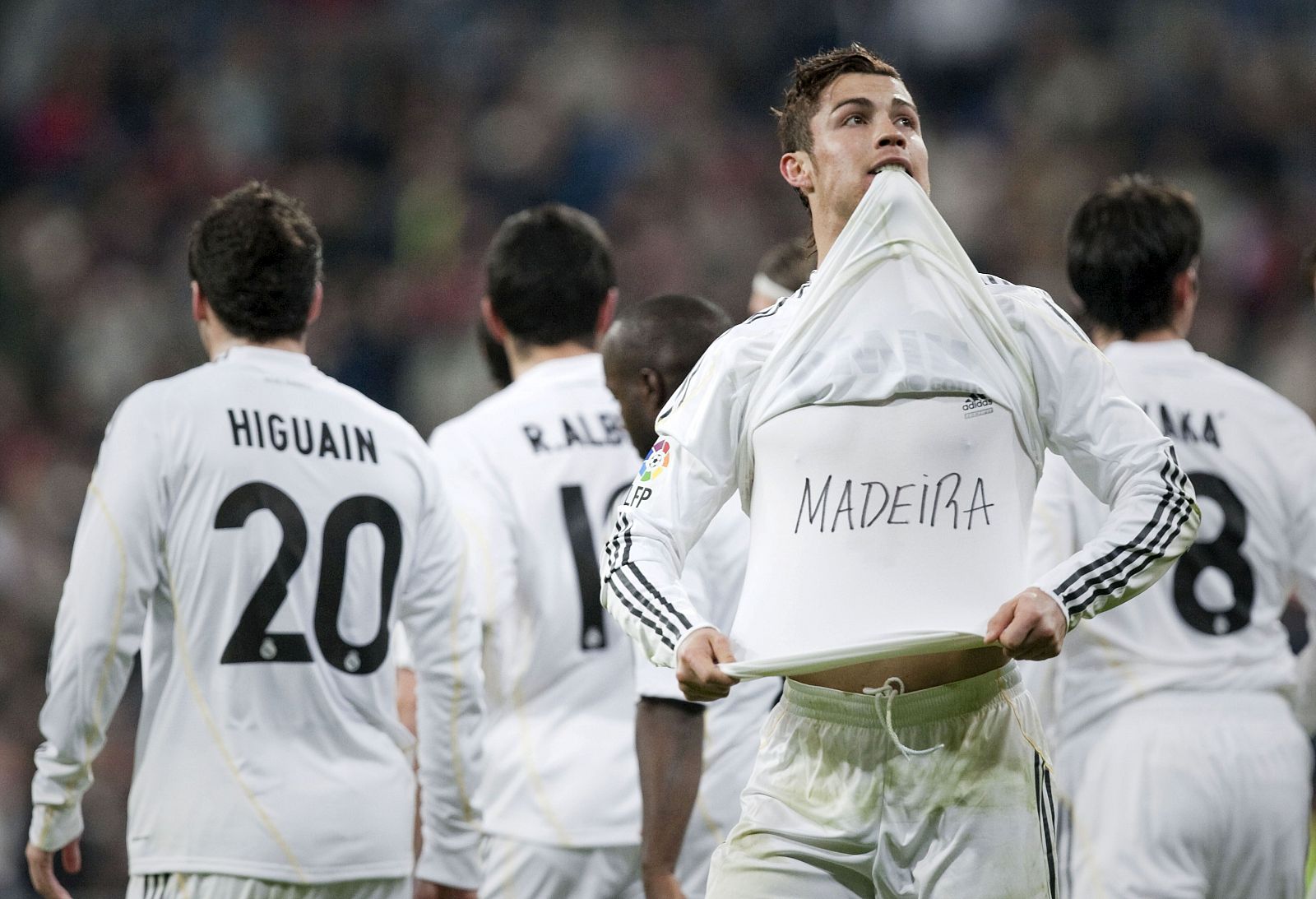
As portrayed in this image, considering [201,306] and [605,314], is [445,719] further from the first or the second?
[605,314]

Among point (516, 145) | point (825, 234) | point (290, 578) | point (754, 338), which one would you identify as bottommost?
point (290, 578)

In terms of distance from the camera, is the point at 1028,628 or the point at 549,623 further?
the point at 549,623

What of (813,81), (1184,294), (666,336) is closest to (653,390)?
(666,336)

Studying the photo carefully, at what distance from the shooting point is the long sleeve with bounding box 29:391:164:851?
4.15m

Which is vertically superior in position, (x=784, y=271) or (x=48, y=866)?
(x=784, y=271)

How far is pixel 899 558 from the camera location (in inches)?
128

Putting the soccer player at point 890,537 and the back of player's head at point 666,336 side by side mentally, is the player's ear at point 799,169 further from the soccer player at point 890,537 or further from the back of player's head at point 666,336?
the back of player's head at point 666,336

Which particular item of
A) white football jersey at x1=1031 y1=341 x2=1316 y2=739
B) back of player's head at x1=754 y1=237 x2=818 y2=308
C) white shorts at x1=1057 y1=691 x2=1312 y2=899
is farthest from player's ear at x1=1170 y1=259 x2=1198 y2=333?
back of player's head at x1=754 y1=237 x2=818 y2=308

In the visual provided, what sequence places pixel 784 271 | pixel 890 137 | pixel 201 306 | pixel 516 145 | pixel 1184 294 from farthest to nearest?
1. pixel 516 145
2. pixel 784 271
3. pixel 1184 294
4. pixel 201 306
5. pixel 890 137

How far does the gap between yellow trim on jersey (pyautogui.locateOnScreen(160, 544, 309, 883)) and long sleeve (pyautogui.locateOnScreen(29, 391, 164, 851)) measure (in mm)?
65

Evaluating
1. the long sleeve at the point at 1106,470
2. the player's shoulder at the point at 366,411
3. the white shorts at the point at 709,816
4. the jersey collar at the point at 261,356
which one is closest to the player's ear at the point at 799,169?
the long sleeve at the point at 1106,470

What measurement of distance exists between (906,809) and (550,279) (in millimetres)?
2637

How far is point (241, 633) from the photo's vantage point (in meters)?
4.26

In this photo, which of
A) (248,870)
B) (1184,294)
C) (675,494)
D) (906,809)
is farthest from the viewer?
(1184,294)
